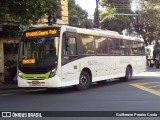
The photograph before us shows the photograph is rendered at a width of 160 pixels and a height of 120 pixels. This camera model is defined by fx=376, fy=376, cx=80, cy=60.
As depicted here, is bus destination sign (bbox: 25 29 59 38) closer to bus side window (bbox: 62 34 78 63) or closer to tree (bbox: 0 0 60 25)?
bus side window (bbox: 62 34 78 63)

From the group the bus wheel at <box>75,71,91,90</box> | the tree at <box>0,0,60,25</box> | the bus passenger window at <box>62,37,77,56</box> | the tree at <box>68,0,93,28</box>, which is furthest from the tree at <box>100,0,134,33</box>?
the bus passenger window at <box>62,37,77,56</box>

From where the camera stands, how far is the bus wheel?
655 inches

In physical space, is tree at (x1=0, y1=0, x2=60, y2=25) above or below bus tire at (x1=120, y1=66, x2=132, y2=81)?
above

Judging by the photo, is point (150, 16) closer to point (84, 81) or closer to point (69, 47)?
point (84, 81)

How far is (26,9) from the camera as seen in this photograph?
1758cm

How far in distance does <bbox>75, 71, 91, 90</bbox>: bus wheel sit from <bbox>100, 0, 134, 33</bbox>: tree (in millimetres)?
31796

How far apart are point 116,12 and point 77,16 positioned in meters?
6.40

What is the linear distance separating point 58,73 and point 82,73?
2018mm

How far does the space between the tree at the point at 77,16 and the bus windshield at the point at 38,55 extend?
34.3 metres

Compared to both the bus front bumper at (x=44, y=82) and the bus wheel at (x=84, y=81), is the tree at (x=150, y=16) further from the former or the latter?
the bus front bumper at (x=44, y=82)

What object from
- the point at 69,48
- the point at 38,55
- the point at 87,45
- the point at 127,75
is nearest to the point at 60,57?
the point at 69,48

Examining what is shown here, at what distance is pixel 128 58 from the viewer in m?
22.2

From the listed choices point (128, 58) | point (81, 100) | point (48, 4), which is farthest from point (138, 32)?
point (81, 100)

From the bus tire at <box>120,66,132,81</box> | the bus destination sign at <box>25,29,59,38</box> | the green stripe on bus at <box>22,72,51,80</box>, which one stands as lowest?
the bus tire at <box>120,66,132,81</box>
